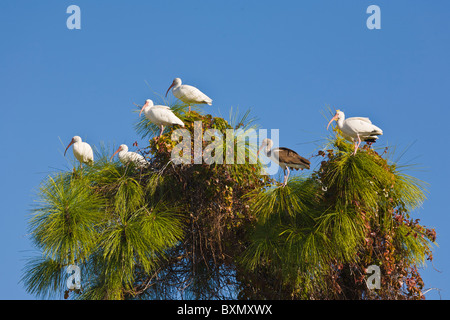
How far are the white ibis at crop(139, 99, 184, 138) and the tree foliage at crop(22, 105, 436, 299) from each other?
0.71 meters

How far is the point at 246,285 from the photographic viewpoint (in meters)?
8.36

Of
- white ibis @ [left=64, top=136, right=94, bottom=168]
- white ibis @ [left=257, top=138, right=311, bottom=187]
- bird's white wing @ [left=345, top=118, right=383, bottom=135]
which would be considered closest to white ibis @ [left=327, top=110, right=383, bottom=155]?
bird's white wing @ [left=345, top=118, right=383, bottom=135]

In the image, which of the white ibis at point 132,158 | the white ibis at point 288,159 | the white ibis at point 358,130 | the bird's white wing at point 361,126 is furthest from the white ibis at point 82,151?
the bird's white wing at point 361,126

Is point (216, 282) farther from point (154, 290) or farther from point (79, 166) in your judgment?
point (79, 166)

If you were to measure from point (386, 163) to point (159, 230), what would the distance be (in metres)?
2.96

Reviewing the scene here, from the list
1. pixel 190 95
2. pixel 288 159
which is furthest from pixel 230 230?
pixel 190 95

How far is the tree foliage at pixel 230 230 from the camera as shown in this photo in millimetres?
7613

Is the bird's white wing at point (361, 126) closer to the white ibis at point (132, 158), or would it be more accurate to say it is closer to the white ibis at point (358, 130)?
the white ibis at point (358, 130)

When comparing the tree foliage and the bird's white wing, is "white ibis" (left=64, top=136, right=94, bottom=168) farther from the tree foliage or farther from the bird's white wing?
the bird's white wing

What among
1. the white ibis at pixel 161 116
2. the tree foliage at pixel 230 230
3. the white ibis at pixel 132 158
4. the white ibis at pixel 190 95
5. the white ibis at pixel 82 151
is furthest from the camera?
the white ibis at pixel 82 151

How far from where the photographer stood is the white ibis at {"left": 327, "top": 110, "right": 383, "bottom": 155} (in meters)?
8.20

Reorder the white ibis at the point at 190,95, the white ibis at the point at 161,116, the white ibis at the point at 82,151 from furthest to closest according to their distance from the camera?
the white ibis at the point at 82,151
the white ibis at the point at 190,95
the white ibis at the point at 161,116

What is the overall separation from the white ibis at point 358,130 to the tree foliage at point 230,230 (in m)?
0.16

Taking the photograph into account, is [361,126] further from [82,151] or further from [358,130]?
[82,151]
